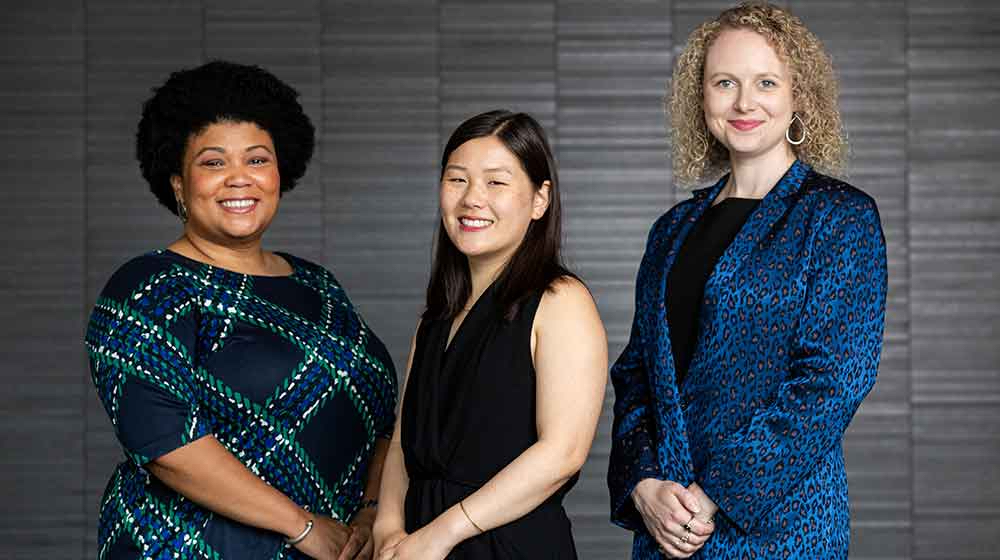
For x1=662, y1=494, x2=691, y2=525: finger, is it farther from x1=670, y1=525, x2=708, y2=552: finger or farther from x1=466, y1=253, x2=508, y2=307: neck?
x1=466, y1=253, x2=508, y2=307: neck

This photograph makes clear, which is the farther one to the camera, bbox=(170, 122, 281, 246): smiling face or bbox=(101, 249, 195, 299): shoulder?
bbox=(170, 122, 281, 246): smiling face

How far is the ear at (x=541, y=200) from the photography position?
2.09 meters

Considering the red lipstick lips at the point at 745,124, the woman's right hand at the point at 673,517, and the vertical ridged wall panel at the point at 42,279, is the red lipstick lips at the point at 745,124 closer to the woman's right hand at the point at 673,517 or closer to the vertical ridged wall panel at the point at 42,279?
the woman's right hand at the point at 673,517

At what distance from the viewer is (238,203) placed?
2297 mm

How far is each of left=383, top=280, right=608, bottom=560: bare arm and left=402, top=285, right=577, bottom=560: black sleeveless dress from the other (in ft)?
0.10

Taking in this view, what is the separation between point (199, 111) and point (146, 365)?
0.54m

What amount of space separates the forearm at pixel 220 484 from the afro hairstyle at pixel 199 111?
1.95ft

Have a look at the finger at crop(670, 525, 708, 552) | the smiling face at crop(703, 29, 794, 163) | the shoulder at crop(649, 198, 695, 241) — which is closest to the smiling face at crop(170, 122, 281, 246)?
the shoulder at crop(649, 198, 695, 241)

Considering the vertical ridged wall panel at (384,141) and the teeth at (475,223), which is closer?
the teeth at (475,223)

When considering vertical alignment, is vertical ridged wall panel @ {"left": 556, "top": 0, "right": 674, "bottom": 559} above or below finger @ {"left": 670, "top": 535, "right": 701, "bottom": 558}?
above

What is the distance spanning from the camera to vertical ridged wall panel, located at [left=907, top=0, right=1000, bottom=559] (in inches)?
172

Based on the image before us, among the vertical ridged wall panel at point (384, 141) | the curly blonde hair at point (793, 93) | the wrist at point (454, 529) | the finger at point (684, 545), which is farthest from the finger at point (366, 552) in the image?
the vertical ridged wall panel at point (384, 141)

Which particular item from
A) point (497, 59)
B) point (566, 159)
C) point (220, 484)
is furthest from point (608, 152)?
point (220, 484)

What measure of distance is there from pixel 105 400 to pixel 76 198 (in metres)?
2.56
